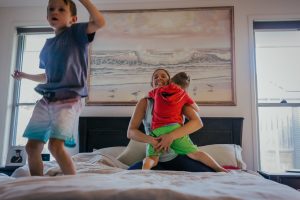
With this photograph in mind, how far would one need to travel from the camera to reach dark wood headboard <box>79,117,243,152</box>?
3.06 meters

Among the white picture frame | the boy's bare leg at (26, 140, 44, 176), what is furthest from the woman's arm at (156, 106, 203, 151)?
the white picture frame

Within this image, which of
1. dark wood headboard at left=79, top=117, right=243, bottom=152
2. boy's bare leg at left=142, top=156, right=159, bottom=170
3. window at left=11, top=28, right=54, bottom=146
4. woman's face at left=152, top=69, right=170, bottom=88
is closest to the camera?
boy's bare leg at left=142, top=156, right=159, bottom=170

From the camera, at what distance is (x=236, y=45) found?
337cm

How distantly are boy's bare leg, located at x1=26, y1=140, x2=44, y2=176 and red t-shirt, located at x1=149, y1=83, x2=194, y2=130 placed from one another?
76 cm

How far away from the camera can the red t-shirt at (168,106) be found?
1.90 meters

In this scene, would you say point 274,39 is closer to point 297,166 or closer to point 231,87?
point 231,87

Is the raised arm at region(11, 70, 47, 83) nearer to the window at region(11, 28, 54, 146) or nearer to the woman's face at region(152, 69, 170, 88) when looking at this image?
the woman's face at region(152, 69, 170, 88)

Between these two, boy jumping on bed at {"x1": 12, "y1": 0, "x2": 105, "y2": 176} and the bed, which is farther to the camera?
boy jumping on bed at {"x1": 12, "y1": 0, "x2": 105, "y2": 176}

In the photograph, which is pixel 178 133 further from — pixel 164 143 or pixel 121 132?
pixel 121 132

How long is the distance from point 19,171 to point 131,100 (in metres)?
Result: 1.82

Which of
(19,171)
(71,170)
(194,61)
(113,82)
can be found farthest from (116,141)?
(71,170)

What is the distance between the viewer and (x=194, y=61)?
336 cm

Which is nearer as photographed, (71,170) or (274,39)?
(71,170)

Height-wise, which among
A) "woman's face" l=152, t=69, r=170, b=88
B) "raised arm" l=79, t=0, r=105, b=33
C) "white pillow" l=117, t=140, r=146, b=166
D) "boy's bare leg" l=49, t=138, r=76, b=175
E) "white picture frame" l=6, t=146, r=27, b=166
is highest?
"raised arm" l=79, t=0, r=105, b=33
